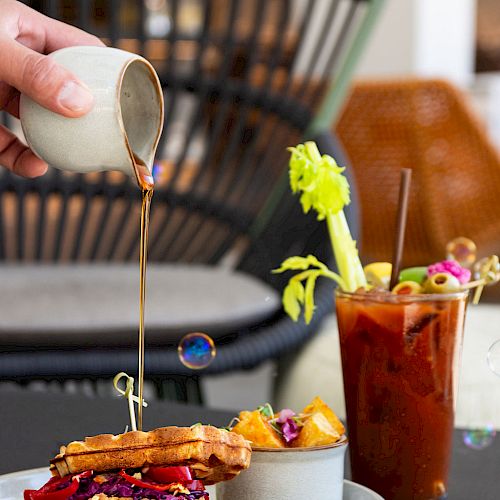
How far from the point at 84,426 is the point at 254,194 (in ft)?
3.93

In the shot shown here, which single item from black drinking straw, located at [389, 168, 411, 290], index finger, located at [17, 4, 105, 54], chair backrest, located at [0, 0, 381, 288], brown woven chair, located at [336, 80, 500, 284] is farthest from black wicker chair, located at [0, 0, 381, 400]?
black drinking straw, located at [389, 168, 411, 290]

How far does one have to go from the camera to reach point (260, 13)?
2.02 m

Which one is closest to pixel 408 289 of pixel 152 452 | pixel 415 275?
pixel 415 275

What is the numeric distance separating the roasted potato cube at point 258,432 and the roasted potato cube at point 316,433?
0.05 feet

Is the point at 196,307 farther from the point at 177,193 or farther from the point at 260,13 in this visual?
the point at 260,13

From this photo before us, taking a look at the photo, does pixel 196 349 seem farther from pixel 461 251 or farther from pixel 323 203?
pixel 323 203

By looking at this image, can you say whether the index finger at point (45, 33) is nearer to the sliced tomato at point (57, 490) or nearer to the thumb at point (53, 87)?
the thumb at point (53, 87)

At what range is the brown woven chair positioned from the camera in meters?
2.75

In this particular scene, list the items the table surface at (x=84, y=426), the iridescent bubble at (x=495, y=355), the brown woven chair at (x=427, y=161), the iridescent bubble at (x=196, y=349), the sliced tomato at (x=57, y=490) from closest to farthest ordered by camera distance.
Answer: the sliced tomato at (x=57, y=490)
the table surface at (x=84, y=426)
the iridescent bubble at (x=495, y=355)
the iridescent bubble at (x=196, y=349)
the brown woven chair at (x=427, y=161)

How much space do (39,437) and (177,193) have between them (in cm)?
123

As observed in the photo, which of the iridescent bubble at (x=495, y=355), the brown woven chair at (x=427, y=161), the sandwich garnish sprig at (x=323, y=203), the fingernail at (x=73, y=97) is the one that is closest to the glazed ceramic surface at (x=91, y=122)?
the fingernail at (x=73, y=97)

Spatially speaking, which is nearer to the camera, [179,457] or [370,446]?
[179,457]

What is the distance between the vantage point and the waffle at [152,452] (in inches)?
21.6

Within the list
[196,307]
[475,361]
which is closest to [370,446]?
[475,361]
